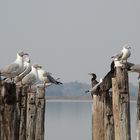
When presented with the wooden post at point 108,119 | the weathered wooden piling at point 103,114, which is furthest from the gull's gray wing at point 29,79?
the wooden post at point 108,119

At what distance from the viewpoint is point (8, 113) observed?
8.30 metres

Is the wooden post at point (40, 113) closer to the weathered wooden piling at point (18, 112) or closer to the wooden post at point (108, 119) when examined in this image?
the weathered wooden piling at point (18, 112)

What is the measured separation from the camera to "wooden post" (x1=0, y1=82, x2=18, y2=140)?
8.21 metres

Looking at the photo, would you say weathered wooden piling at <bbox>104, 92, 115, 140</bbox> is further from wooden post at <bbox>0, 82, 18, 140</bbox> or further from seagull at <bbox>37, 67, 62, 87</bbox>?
seagull at <bbox>37, 67, 62, 87</bbox>

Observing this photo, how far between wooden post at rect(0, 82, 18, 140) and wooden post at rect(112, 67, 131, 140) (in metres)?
3.37

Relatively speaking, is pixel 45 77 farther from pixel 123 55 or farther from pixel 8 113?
pixel 8 113

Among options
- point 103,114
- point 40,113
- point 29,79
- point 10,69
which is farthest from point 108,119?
point 29,79

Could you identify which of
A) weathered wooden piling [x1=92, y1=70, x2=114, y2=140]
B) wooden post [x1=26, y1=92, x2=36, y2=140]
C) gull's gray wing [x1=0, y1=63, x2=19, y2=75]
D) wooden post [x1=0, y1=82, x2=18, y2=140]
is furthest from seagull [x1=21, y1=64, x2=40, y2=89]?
wooden post [x1=0, y1=82, x2=18, y2=140]

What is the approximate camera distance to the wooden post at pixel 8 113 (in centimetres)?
821

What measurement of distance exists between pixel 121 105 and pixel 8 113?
3548 millimetres

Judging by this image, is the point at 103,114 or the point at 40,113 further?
the point at 40,113

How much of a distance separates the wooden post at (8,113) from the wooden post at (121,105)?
3.37 m

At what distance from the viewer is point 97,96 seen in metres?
12.8

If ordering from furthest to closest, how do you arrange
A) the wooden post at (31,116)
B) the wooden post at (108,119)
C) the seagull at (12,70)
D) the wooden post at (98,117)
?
the seagull at (12,70) → the wooden post at (31,116) → the wooden post at (98,117) → the wooden post at (108,119)
